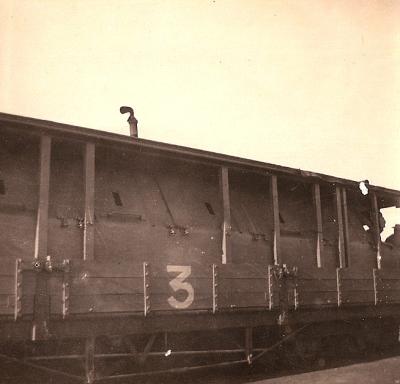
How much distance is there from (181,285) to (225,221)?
210 centimetres

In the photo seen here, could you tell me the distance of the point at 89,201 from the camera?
7.37 m

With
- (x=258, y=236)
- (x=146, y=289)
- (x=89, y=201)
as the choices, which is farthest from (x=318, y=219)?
(x=89, y=201)

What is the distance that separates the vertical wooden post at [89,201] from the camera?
24.2 feet

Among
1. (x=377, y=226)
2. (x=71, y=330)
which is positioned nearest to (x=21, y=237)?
(x=71, y=330)

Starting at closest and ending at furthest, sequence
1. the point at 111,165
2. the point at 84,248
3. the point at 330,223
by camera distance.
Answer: the point at 84,248 → the point at 111,165 → the point at 330,223

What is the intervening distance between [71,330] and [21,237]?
1.65 meters

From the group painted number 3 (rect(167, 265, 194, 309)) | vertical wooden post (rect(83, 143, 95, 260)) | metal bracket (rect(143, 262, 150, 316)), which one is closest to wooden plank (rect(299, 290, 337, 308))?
painted number 3 (rect(167, 265, 194, 309))

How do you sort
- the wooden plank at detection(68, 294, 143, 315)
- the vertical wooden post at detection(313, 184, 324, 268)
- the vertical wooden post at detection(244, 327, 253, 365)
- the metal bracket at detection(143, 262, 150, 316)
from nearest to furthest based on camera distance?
the wooden plank at detection(68, 294, 143, 315)
the metal bracket at detection(143, 262, 150, 316)
the vertical wooden post at detection(244, 327, 253, 365)
the vertical wooden post at detection(313, 184, 324, 268)

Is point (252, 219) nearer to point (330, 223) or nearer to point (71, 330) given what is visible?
point (330, 223)

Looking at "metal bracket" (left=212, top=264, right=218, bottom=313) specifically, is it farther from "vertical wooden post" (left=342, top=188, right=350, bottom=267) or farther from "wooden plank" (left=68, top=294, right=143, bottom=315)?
"vertical wooden post" (left=342, top=188, right=350, bottom=267)

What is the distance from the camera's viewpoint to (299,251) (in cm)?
1070

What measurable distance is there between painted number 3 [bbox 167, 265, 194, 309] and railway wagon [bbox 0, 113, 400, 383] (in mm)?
16

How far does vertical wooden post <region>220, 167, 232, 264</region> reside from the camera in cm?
893

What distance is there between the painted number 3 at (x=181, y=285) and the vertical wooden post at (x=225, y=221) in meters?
1.86
